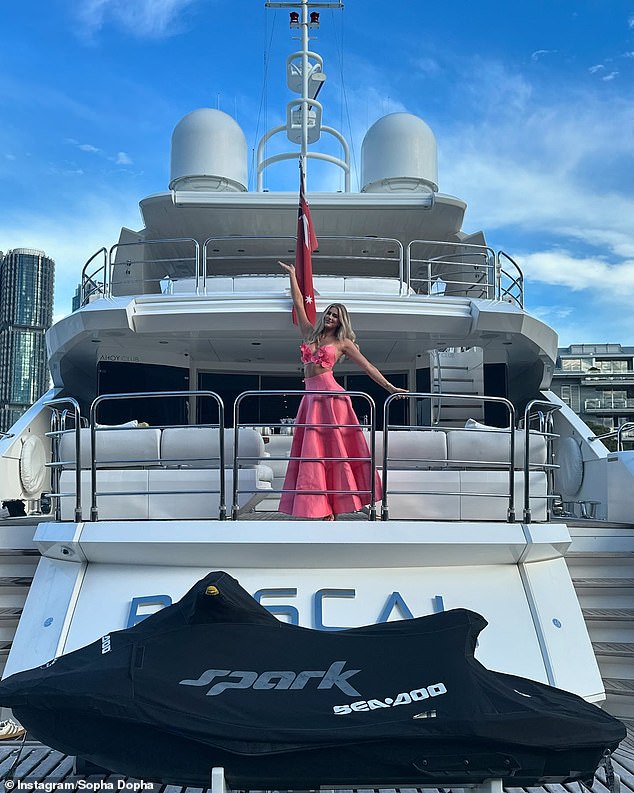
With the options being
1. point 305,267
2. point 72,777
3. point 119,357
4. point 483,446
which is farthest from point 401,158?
point 72,777

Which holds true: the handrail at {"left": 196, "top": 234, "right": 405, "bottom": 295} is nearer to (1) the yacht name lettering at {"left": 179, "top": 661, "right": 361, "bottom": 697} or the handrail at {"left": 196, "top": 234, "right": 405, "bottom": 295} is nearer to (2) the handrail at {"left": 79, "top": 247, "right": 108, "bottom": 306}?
(2) the handrail at {"left": 79, "top": 247, "right": 108, "bottom": 306}

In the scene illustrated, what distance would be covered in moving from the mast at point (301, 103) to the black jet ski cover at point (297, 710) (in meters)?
9.48

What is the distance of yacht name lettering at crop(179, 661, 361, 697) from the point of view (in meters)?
2.89

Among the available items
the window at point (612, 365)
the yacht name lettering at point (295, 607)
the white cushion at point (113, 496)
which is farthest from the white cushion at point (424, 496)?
the window at point (612, 365)

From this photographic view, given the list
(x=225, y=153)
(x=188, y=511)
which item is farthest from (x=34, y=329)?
(x=188, y=511)

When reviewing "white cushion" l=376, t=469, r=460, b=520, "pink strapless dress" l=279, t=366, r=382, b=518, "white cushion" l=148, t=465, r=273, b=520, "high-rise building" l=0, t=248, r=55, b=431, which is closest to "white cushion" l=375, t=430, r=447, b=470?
"white cushion" l=376, t=469, r=460, b=520

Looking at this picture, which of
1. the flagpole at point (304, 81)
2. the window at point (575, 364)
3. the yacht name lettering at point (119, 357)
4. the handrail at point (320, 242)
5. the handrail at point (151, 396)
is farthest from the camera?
the window at point (575, 364)

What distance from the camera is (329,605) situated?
4352 mm

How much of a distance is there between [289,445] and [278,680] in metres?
4.41

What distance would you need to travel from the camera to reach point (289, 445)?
7.30m

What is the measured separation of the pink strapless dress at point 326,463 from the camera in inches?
187

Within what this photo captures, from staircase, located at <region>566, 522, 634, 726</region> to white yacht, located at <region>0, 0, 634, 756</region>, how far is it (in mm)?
15

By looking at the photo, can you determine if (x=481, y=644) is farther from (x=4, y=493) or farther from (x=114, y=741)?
(x=4, y=493)

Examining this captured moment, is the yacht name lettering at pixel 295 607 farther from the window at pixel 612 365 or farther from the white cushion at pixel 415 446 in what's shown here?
the window at pixel 612 365
